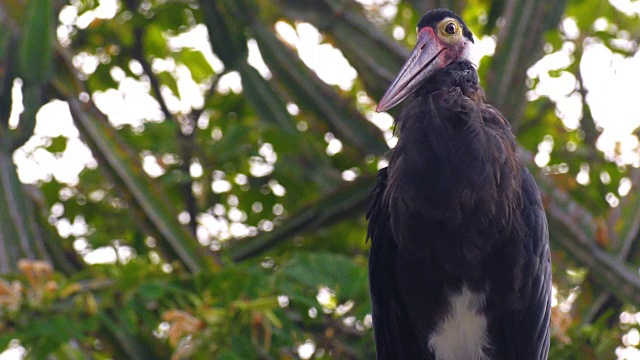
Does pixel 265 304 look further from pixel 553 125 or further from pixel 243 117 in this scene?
pixel 553 125

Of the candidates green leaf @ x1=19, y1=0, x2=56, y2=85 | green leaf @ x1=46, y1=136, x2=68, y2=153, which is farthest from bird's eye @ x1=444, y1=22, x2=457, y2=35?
green leaf @ x1=46, y1=136, x2=68, y2=153

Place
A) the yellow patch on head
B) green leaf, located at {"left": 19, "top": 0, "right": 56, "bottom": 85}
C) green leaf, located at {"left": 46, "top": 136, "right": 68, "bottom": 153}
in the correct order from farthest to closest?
green leaf, located at {"left": 46, "top": 136, "right": 68, "bottom": 153}, green leaf, located at {"left": 19, "top": 0, "right": 56, "bottom": 85}, the yellow patch on head

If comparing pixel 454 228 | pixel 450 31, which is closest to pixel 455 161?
pixel 454 228

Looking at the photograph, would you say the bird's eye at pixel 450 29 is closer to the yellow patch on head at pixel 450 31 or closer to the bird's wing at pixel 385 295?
the yellow patch on head at pixel 450 31

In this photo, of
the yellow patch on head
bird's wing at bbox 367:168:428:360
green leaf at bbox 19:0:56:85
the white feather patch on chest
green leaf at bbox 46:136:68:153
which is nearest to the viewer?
the white feather patch on chest

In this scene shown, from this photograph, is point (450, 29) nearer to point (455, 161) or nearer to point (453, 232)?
point (455, 161)

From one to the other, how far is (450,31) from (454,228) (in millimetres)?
901

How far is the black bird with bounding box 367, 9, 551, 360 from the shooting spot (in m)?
3.87

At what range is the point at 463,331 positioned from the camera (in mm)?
4113

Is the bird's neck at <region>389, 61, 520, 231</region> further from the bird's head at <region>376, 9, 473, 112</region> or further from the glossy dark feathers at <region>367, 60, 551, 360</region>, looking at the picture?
the bird's head at <region>376, 9, 473, 112</region>

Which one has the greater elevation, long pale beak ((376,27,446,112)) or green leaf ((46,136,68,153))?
long pale beak ((376,27,446,112))

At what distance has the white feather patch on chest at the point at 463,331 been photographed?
402 centimetres

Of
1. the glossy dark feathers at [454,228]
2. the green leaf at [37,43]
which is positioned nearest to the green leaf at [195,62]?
the green leaf at [37,43]

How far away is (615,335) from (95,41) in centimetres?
A: 321
